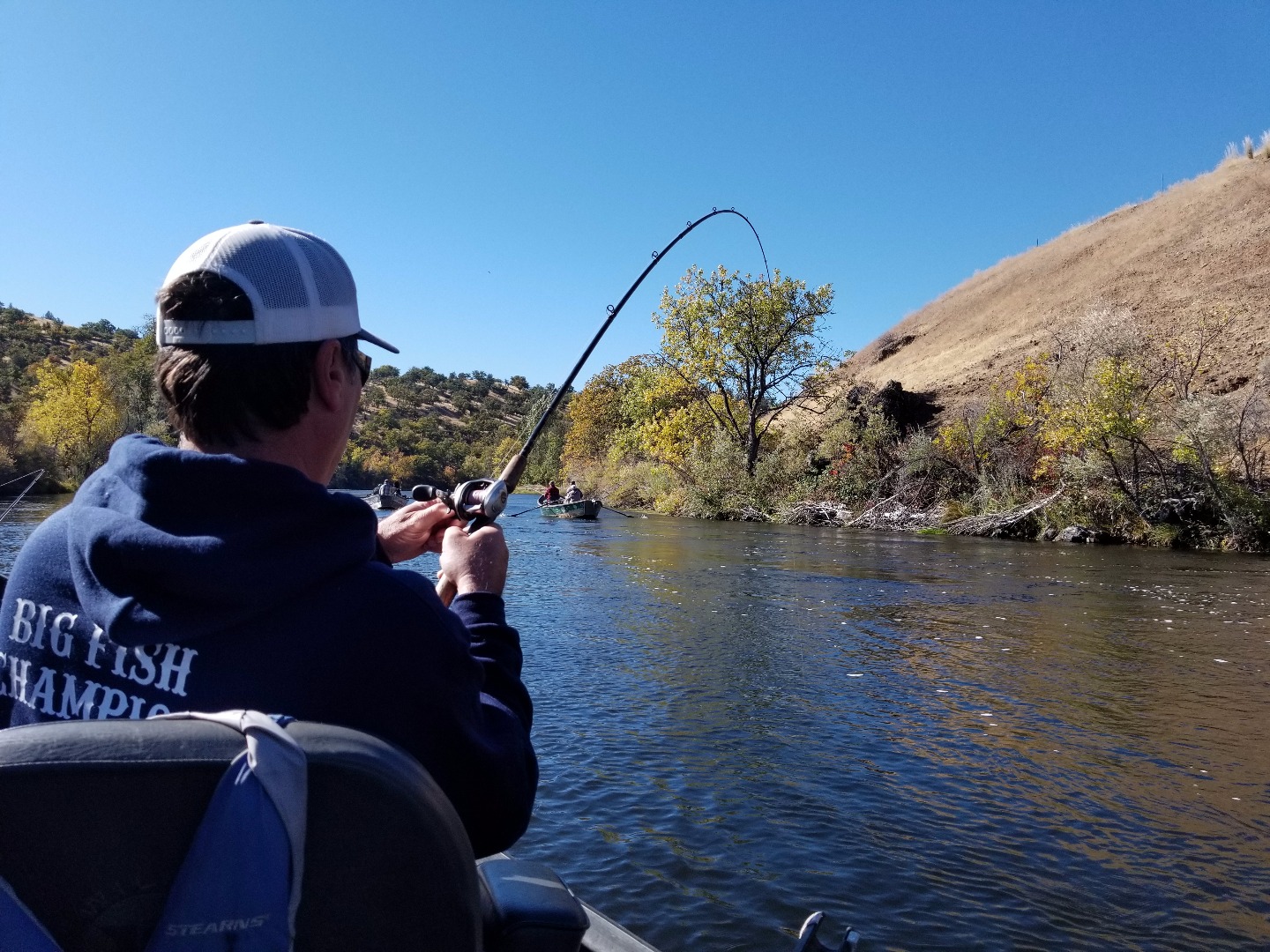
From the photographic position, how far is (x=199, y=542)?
4.18 ft

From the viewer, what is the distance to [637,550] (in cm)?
2219

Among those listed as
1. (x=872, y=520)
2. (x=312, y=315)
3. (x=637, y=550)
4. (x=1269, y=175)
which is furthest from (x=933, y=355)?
(x=312, y=315)

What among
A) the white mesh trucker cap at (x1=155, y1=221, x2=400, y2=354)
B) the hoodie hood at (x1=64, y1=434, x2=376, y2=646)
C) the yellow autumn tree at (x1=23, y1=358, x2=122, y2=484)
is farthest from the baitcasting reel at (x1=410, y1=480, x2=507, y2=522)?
the yellow autumn tree at (x1=23, y1=358, x2=122, y2=484)

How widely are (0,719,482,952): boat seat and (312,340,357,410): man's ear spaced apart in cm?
63

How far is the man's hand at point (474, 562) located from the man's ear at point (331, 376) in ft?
1.41

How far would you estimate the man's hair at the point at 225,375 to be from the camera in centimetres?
148

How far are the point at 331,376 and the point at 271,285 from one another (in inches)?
6.9

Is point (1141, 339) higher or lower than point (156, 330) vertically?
higher

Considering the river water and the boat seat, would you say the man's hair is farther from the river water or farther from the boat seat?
the river water

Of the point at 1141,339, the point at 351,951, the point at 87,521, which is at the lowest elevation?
the point at 351,951

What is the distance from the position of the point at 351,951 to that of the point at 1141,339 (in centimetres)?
3070

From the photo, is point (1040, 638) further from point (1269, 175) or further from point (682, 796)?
point (1269, 175)

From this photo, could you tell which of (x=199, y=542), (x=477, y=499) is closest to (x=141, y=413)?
(x=477, y=499)

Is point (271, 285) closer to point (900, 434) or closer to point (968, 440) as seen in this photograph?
point (968, 440)
